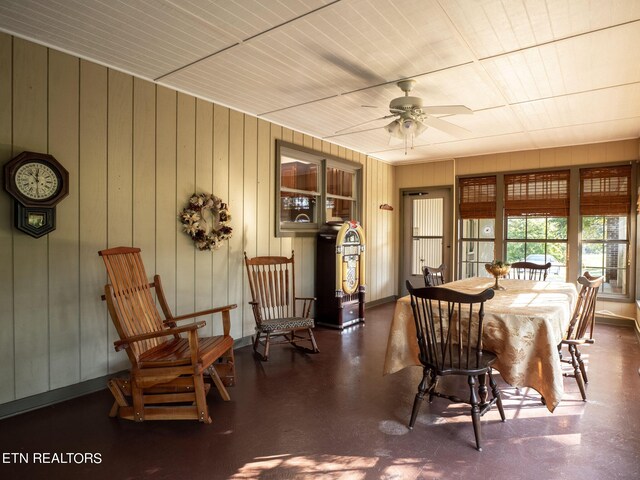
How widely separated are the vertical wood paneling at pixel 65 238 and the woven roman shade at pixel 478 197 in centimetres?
584

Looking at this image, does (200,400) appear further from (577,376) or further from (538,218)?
(538,218)

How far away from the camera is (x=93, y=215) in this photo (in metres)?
3.11

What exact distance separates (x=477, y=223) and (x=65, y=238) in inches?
238

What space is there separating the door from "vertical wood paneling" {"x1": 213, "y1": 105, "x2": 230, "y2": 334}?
4.19 m

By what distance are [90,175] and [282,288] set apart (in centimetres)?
228

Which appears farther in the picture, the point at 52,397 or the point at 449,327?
the point at 52,397

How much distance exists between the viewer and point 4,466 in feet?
6.94

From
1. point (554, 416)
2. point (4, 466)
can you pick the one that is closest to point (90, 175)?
point (4, 466)

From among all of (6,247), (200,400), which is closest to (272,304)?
(200,400)

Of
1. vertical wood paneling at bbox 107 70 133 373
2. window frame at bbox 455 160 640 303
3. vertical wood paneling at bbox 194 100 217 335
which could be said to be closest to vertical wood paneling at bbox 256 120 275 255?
vertical wood paneling at bbox 194 100 217 335

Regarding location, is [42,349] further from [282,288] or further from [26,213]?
[282,288]

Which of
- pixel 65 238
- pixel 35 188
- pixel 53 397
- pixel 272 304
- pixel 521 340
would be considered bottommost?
pixel 53 397

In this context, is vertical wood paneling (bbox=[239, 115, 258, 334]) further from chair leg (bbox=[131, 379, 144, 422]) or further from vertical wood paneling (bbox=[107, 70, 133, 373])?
chair leg (bbox=[131, 379, 144, 422])

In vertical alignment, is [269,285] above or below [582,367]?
above
